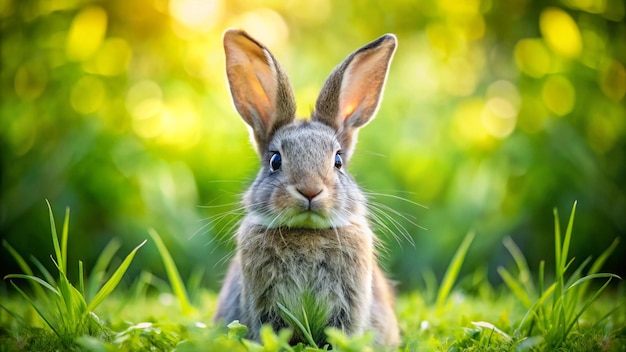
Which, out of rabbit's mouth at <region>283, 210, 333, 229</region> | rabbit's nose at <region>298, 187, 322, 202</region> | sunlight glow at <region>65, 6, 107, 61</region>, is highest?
sunlight glow at <region>65, 6, 107, 61</region>

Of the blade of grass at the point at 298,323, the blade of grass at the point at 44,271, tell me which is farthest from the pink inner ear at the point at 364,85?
the blade of grass at the point at 44,271

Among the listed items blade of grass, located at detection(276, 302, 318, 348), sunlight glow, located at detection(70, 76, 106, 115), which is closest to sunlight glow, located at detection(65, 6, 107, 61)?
sunlight glow, located at detection(70, 76, 106, 115)

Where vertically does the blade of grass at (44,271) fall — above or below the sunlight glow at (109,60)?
below

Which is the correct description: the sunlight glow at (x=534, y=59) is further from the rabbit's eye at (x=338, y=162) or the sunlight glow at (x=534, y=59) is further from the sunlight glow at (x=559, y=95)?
the rabbit's eye at (x=338, y=162)

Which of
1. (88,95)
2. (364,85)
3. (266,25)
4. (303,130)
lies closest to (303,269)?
(303,130)

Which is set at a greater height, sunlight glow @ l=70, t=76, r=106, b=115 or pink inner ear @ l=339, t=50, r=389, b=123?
pink inner ear @ l=339, t=50, r=389, b=123

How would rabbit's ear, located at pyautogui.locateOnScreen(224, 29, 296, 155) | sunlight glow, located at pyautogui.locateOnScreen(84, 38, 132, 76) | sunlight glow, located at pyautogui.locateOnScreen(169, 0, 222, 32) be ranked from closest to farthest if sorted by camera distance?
rabbit's ear, located at pyautogui.locateOnScreen(224, 29, 296, 155) → sunlight glow, located at pyautogui.locateOnScreen(84, 38, 132, 76) → sunlight glow, located at pyautogui.locateOnScreen(169, 0, 222, 32)

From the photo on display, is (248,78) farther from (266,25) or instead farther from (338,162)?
(266,25)

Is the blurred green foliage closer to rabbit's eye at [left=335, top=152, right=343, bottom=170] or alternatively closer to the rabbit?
the rabbit

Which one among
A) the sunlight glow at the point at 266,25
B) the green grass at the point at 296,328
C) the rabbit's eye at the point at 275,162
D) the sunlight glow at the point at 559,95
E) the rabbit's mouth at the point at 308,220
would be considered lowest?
the green grass at the point at 296,328
